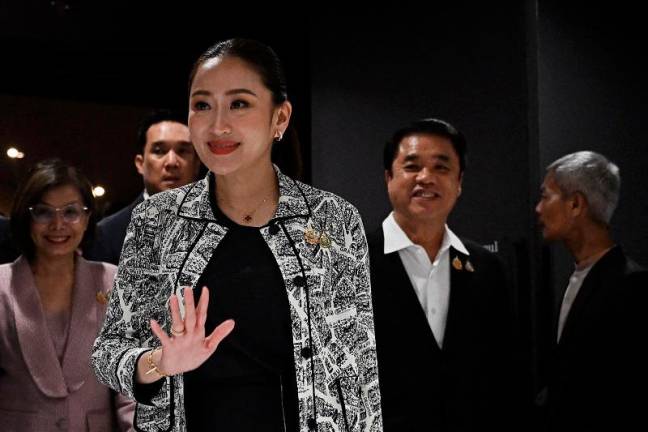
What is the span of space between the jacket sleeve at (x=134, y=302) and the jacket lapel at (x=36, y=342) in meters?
1.08

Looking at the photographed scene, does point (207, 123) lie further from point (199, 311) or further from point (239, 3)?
point (239, 3)

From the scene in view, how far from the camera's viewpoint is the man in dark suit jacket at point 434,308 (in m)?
2.87

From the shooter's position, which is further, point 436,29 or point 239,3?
point 239,3

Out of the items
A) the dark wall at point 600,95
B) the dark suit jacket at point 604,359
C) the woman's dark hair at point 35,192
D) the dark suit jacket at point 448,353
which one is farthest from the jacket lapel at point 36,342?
the dark wall at point 600,95

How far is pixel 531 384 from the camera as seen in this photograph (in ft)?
13.1

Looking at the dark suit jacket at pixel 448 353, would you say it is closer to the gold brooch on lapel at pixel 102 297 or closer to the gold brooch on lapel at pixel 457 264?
the gold brooch on lapel at pixel 457 264

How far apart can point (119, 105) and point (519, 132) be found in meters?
2.36

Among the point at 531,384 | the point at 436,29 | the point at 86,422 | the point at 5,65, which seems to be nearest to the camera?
the point at 86,422

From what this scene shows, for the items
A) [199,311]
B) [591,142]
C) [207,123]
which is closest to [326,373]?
[199,311]

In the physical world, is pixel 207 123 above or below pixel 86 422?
above

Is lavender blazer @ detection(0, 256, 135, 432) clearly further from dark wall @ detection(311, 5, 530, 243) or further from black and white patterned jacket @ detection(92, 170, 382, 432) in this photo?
dark wall @ detection(311, 5, 530, 243)

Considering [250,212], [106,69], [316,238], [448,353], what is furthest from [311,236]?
[106,69]

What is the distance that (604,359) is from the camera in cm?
341

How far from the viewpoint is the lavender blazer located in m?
2.74
